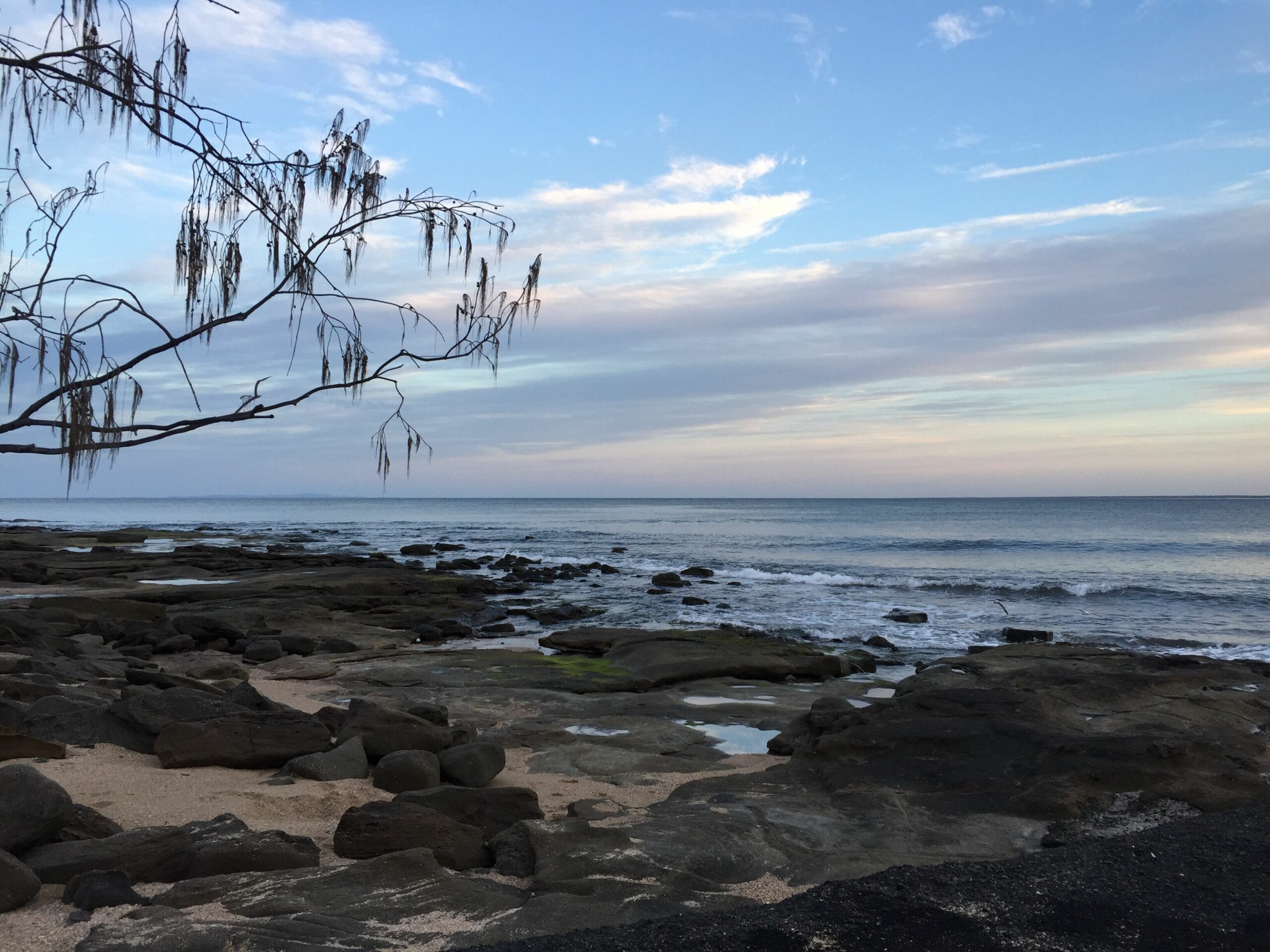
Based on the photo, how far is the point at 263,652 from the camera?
46.2ft

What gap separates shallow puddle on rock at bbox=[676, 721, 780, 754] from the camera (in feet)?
30.2

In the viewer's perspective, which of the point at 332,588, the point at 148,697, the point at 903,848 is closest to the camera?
the point at 903,848

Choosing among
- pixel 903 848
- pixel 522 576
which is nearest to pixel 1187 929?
pixel 903 848

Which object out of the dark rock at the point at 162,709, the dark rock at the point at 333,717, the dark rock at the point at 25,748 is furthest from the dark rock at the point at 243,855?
the dark rock at the point at 333,717

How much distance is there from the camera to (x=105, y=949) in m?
3.59

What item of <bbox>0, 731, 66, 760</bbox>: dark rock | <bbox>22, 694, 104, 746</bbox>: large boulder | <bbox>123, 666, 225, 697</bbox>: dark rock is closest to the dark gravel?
<bbox>0, 731, 66, 760</bbox>: dark rock

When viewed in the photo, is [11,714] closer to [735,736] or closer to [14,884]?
[14,884]

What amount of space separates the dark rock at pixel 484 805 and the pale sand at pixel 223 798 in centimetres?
51

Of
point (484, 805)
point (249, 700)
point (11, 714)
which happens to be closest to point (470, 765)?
point (484, 805)

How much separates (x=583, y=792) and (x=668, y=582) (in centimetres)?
2350

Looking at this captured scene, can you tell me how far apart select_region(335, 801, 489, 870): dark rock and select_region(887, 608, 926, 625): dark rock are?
17629mm

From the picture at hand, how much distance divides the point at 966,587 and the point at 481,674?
71.5 ft

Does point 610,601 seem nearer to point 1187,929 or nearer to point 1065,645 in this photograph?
point 1065,645

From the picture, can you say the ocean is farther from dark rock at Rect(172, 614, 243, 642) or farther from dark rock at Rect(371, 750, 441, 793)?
dark rock at Rect(371, 750, 441, 793)
